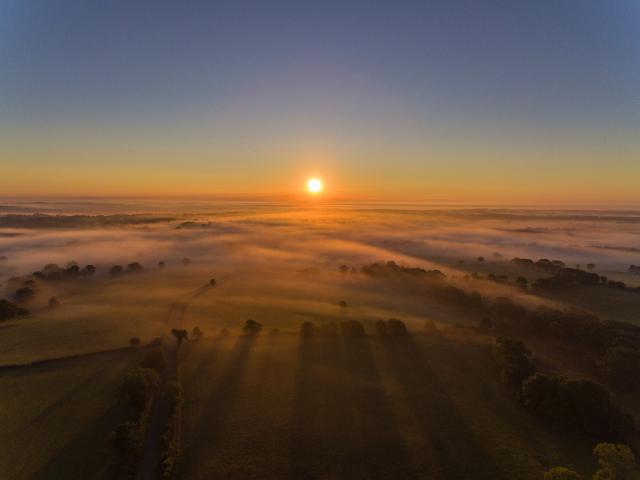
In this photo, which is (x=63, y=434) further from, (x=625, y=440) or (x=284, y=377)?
(x=625, y=440)

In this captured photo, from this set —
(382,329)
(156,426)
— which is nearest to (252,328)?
(382,329)

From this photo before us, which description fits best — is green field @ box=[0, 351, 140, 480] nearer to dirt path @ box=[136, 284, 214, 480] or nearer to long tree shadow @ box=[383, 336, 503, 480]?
dirt path @ box=[136, 284, 214, 480]

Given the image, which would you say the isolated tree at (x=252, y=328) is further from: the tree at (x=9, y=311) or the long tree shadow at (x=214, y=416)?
the tree at (x=9, y=311)

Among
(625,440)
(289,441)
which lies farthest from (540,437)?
(289,441)

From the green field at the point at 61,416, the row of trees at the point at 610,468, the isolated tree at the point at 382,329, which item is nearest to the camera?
the row of trees at the point at 610,468

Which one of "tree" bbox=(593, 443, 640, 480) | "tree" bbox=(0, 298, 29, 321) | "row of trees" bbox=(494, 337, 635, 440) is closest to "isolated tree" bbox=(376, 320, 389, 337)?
"row of trees" bbox=(494, 337, 635, 440)

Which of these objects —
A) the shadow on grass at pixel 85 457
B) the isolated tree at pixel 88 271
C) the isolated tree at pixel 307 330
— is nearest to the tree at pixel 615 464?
the isolated tree at pixel 307 330
